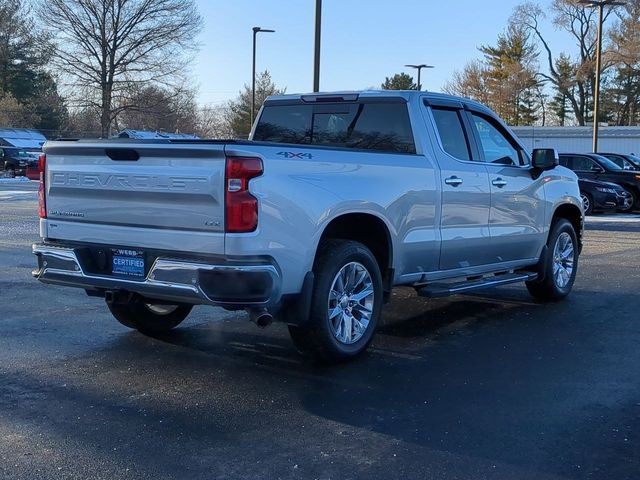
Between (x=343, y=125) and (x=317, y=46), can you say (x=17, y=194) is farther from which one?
(x=343, y=125)

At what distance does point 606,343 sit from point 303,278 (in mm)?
2886

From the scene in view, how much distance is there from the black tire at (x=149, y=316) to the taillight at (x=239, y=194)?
71.6 inches

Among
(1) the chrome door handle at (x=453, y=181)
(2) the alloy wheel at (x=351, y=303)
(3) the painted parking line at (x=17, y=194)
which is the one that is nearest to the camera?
(2) the alloy wheel at (x=351, y=303)

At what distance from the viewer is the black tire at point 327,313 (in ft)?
17.9

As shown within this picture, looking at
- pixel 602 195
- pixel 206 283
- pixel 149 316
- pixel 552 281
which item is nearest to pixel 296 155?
pixel 206 283

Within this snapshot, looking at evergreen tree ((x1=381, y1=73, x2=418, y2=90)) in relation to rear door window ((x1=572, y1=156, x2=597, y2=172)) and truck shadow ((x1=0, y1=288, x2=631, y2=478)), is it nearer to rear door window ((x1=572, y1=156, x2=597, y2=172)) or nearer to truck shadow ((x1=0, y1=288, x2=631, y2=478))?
rear door window ((x1=572, y1=156, x2=597, y2=172))

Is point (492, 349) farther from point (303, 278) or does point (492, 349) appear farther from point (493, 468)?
point (493, 468)

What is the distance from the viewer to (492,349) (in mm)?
6371

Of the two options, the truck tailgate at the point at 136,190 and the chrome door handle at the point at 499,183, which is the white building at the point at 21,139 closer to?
the chrome door handle at the point at 499,183

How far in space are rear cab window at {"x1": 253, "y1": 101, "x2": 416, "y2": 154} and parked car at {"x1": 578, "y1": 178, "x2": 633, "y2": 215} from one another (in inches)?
590

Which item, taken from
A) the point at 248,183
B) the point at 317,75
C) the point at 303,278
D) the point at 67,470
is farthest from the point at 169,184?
the point at 317,75

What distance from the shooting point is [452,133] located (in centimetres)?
709

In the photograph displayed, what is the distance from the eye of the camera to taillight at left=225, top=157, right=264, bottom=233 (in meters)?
4.85

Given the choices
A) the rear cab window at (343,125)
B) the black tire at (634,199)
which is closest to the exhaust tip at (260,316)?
the rear cab window at (343,125)
